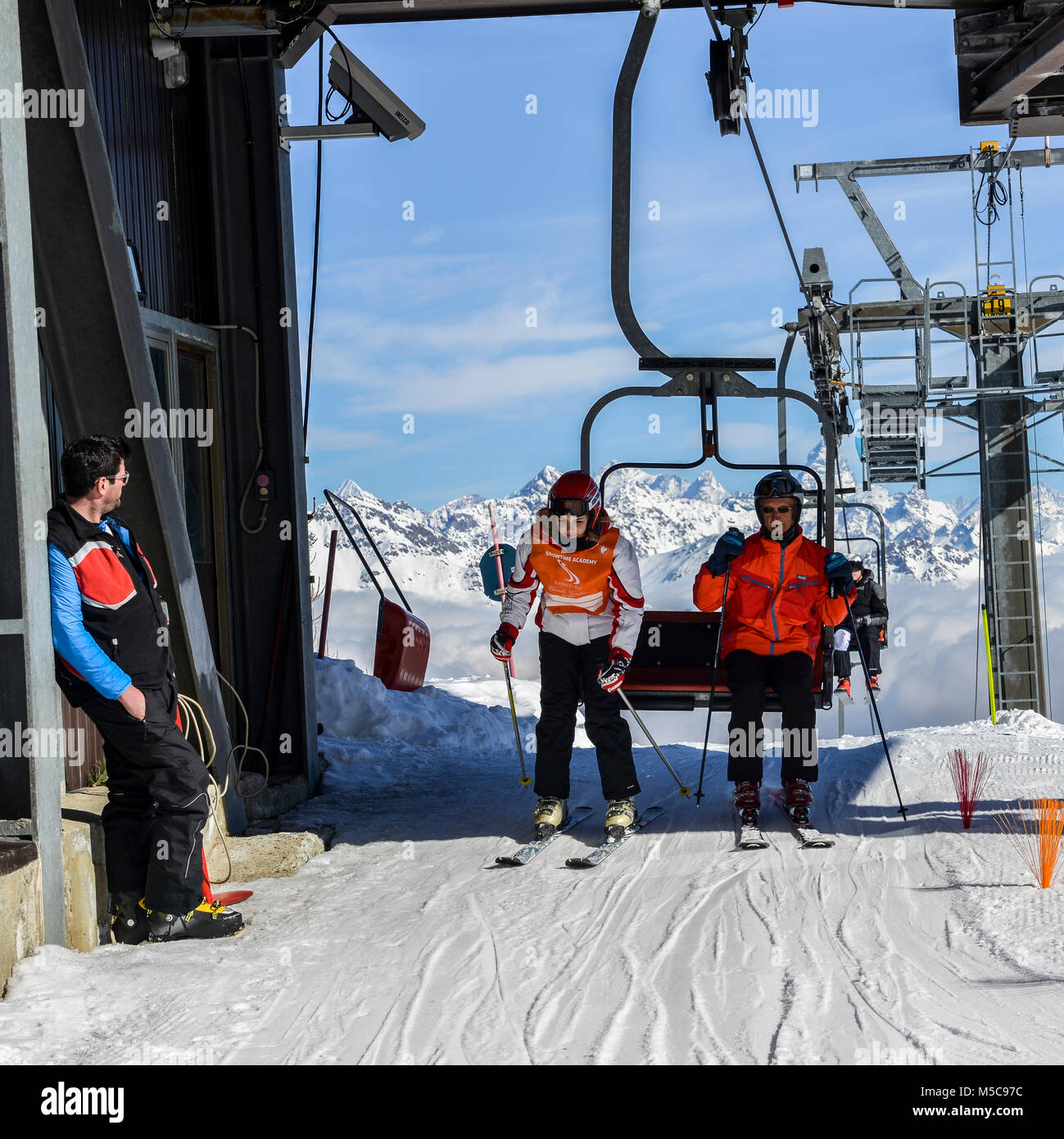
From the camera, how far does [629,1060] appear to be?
132 inches

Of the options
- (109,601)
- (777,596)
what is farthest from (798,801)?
(109,601)

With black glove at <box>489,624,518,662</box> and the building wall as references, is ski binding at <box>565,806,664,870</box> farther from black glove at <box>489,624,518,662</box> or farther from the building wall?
the building wall

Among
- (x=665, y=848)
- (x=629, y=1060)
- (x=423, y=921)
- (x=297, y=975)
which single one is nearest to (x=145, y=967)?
(x=297, y=975)

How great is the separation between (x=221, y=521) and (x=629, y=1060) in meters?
5.95

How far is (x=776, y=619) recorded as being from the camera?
685 centimetres

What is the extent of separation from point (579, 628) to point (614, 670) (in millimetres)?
386

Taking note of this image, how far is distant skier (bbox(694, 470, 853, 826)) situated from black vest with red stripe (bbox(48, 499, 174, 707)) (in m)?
3.08

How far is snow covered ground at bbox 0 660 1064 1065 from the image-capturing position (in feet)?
11.6

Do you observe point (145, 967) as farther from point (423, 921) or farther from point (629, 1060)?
point (629, 1060)

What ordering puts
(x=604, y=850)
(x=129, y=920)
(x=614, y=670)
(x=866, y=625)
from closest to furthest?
(x=129, y=920), (x=604, y=850), (x=614, y=670), (x=866, y=625)

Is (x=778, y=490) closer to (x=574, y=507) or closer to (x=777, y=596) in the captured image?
(x=777, y=596)

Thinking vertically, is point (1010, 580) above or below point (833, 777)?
above

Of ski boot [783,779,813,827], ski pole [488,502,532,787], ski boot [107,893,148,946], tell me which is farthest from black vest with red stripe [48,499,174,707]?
ski boot [783,779,813,827]

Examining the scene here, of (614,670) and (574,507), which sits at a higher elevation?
(574,507)
